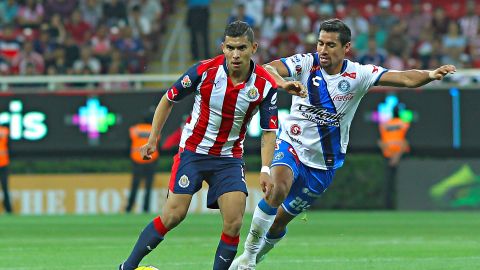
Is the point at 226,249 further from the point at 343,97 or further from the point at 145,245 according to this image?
the point at 343,97

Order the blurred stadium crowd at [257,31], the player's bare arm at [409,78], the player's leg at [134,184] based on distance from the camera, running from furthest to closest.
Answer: the blurred stadium crowd at [257,31] < the player's leg at [134,184] < the player's bare arm at [409,78]

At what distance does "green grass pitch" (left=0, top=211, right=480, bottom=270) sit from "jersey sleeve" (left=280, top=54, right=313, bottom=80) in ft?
6.15

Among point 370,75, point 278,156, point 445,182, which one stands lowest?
point 445,182

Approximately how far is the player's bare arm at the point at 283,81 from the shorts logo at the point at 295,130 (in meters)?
0.64

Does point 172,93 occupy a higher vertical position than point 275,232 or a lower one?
higher

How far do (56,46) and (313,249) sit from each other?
11675mm

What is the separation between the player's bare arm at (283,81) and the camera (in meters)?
8.70

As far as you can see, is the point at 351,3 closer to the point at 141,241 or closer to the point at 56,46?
the point at 56,46

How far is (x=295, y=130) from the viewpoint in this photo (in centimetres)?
1040

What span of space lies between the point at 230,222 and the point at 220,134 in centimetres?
72

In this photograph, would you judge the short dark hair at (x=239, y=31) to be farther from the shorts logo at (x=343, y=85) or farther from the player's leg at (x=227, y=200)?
the shorts logo at (x=343, y=85)

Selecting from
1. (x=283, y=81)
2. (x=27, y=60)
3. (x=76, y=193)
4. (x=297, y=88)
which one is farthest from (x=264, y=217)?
(x=27, y=60)

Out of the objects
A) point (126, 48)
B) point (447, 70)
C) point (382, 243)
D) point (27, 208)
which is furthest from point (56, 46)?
point (447, 70)

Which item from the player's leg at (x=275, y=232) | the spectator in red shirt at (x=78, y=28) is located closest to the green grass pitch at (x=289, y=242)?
the player's leg at (x=275, y=232)
